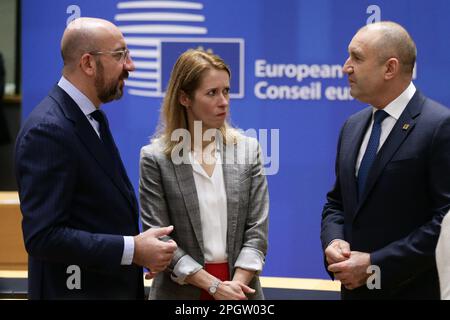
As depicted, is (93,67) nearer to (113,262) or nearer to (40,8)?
(113,262)

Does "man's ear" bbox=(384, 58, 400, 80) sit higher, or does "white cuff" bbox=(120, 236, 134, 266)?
"man's ear" bbox=(384, 58, 400, 80)

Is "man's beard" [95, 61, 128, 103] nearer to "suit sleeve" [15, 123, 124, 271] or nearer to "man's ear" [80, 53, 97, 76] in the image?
"man's ear" [80, 53, 97, 76]

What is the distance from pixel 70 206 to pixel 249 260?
2.48ft

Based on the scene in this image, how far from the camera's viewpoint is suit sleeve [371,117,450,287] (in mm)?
3043

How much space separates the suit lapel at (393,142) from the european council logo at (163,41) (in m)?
2.06

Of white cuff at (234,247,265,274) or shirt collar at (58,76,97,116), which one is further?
white cuff at (234,247,265,274)

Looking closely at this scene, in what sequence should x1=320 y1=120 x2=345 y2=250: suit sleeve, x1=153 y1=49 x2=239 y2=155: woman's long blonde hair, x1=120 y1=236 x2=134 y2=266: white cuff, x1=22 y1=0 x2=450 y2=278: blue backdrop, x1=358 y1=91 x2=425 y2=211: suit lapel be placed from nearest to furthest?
x1=120 y1=236 x2=134 y2=266: white cuff
x1=358 y1=91 x2=425 y2=211: suit lapel
x1=153 y1=49 x2=239 y2=155: woman's long blonde hair
x1=320 y1=120 x2=345 y2=250: suit sleeve
x1=22 y1=0 x2=450 y2=278: blue backdrop

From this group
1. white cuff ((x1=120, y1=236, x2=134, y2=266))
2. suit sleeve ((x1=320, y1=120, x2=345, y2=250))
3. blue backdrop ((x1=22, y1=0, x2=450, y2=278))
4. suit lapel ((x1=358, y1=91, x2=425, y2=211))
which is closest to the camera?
white cuff ((x1=120, y1=236, x2=134, y2=266))

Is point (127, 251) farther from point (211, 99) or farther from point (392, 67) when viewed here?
point (392, 67)

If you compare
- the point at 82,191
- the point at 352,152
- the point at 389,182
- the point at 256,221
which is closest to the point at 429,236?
the point at 389,182

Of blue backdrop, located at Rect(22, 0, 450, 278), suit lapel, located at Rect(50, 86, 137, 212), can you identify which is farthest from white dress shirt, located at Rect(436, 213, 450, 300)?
blue backdrop, located at Rect(22, 0, 450, 278)

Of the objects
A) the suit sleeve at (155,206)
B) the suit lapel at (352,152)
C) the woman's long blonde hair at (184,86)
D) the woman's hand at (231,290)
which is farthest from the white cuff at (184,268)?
the suit lapel at (352,152)

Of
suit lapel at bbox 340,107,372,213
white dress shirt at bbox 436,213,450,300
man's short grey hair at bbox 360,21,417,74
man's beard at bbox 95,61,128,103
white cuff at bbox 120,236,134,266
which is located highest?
man's short grey hair at bbox 360,21,417,74

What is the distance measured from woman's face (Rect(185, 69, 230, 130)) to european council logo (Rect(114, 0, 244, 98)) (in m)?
1.86
